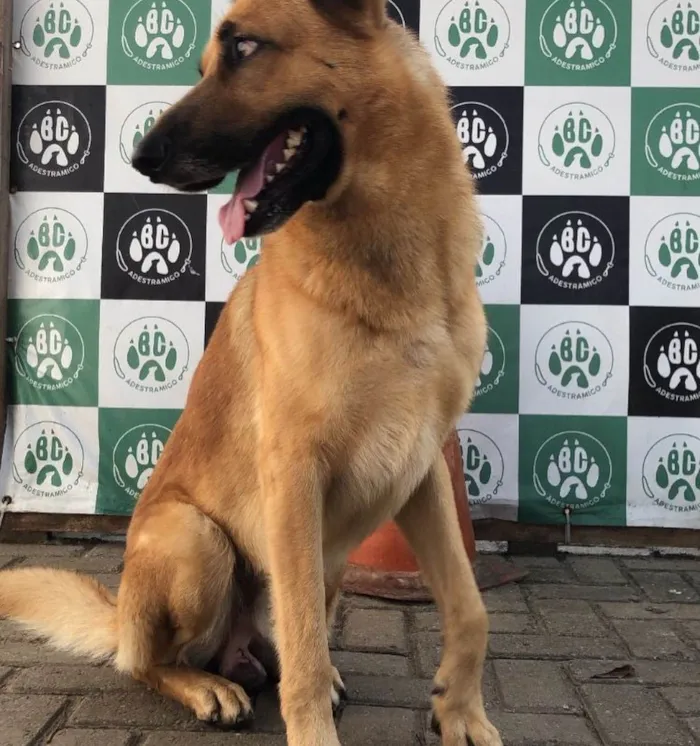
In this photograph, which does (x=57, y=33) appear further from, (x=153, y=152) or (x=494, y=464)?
(x=494, y=464)

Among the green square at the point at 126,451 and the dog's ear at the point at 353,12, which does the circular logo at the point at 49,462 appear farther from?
the dog's ear at the point at 353,12

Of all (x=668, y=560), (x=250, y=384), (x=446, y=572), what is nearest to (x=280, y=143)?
(x=250, y=384)

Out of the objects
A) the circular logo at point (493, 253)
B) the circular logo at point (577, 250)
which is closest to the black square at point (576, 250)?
the circular logo at point (577, 250)

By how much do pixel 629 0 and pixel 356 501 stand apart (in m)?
2.81

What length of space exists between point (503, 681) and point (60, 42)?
3194 mm

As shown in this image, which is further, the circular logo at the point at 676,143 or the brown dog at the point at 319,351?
the circular logo at the point at 676,143

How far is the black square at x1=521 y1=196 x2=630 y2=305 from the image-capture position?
3.21 metres

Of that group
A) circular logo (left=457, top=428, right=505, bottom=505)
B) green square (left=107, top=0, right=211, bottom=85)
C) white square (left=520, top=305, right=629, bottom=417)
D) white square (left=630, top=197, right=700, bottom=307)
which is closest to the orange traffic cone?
circular logo (left=457, top=428, right=505, bottom=505)

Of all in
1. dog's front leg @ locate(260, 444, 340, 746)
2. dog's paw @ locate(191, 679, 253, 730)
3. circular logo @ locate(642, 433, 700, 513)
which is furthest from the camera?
circular logo @ locate(642, 433, 700, 513)

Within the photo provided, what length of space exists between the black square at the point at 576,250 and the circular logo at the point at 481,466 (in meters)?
0.66

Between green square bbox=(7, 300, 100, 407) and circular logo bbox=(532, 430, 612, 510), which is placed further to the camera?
green square bbox=(7, 300, 100, 407)

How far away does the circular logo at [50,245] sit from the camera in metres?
3.31

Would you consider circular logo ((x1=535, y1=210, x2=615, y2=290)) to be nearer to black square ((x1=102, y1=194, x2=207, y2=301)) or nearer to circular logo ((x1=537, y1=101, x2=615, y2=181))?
circular logo ((x1=537, y1=101, x2=615, y2=181))

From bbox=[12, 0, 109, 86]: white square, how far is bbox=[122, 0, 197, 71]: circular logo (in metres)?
0.12
